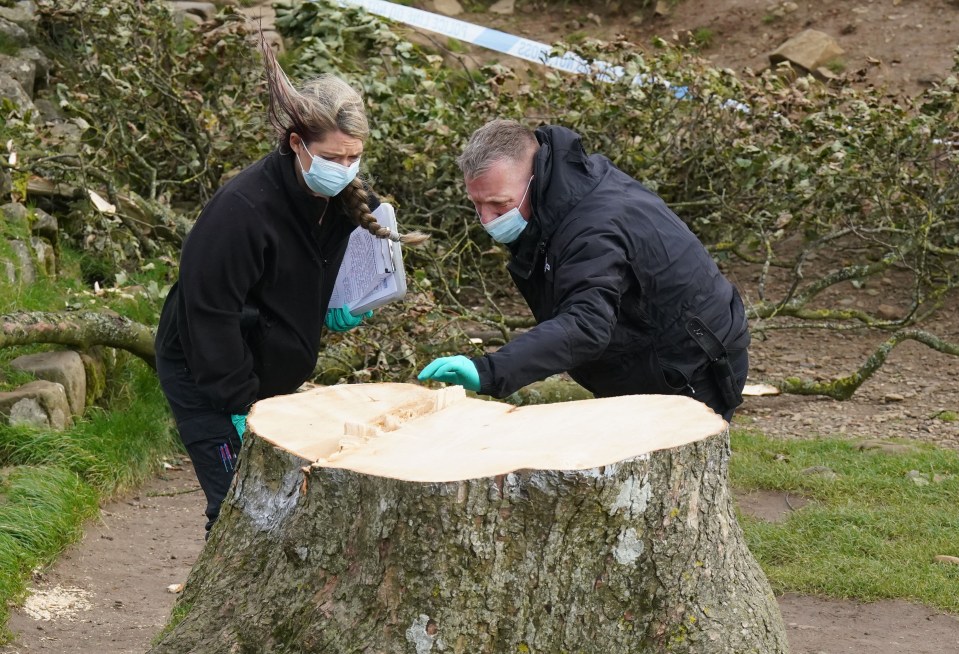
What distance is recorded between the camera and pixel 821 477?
15.9 ft

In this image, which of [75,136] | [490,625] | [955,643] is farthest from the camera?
[75,136]

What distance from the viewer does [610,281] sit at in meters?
2.79

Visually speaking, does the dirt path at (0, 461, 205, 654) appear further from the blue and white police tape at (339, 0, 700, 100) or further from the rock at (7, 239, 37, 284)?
the blue and white police tape at (339, 0, 700, 100)

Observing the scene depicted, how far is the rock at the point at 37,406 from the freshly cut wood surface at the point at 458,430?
7.29 feet

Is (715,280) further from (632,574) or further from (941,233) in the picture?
(941,233)

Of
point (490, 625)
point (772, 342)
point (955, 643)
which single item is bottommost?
point (772, 342)

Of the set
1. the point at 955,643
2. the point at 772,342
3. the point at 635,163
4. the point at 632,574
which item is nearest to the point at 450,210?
the point at 635,163

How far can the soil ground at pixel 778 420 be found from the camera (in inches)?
140

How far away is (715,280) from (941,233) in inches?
180

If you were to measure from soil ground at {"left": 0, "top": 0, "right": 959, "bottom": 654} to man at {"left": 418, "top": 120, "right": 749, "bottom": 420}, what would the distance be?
1.09 metres

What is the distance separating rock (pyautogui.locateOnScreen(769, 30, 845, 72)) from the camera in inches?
395

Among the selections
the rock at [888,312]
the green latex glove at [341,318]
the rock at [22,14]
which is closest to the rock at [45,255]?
the rock at [22,14]

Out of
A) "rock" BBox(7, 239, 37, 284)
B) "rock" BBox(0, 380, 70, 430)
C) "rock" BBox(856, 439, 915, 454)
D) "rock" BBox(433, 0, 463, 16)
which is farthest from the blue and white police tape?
"rock" BBox(0, 380, 70, 430)

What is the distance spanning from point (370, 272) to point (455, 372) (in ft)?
2.80
